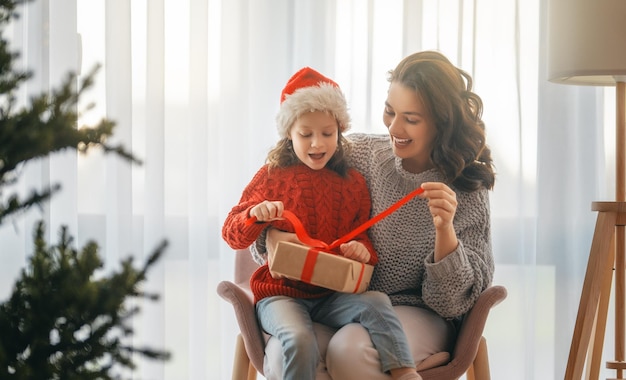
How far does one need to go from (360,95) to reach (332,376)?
1.27 m

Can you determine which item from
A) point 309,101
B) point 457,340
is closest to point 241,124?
point 309,101

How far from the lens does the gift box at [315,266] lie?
187cm

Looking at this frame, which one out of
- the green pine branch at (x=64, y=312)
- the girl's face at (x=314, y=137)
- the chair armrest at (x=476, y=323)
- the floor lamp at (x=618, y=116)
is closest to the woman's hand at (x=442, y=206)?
the chair armrest at (x=476, y=323)

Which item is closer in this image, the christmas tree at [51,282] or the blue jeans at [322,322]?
the christmas tree at [51,282]

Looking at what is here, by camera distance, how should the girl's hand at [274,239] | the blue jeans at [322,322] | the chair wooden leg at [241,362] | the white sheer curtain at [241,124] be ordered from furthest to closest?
the white sheer curtain at [241,124]
the chair wooden leg at [241,362]
the girl's hand at [274,239]
the blue jeans at [322,322]

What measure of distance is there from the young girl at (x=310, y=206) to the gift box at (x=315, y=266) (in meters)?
0.08

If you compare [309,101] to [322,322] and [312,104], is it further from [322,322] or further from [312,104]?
[322,322]

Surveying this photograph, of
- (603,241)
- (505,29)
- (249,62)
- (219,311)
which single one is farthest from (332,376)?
(505,29)

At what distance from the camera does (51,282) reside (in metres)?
0.87

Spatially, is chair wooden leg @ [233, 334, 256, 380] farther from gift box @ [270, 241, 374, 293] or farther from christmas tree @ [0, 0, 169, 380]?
christmas tree @ [0, 0, 169, 380]

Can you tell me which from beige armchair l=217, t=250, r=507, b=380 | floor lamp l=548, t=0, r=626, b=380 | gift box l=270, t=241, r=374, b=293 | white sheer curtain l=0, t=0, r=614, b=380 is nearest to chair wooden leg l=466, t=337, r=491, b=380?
beige armchair l=217, t=250, r=507, b=380

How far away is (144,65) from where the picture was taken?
2824mm

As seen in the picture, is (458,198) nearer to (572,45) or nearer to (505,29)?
(572,45)

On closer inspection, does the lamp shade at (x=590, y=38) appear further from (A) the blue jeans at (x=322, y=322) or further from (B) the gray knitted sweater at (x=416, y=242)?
(A) the blue jeans at (x=322, y=322)
